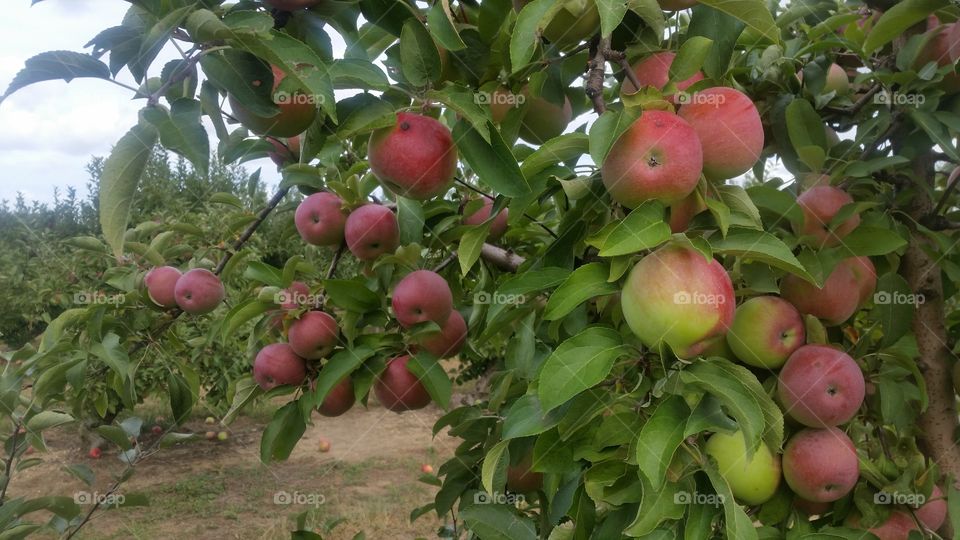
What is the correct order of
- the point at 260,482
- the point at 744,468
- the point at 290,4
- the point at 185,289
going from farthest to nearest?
1. the point at 260,482
2. the point at 185,289
3. the point at 744,468
4. the point at 290,4

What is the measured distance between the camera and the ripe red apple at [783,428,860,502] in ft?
3.45

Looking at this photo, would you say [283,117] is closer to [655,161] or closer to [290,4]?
[290,4]

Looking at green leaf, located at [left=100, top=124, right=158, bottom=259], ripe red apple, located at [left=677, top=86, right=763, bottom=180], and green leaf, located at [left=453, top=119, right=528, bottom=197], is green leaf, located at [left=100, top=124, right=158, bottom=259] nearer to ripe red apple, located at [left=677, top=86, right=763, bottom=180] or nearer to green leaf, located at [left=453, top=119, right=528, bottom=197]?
green leaf, located at [left=453, top=119, right=528, bottom=197]

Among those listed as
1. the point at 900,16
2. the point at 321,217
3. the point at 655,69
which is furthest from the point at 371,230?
the point at 900,16

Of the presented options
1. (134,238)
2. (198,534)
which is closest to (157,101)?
(134,238)

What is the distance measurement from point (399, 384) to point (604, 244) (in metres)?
0.71

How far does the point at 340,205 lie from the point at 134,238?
779 millimetres

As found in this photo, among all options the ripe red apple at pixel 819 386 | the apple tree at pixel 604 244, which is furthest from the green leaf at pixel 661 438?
the ripe red apple at pixel 819 386

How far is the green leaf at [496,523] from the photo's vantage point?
3.74 feet

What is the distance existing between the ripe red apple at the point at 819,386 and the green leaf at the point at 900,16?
1.67ft

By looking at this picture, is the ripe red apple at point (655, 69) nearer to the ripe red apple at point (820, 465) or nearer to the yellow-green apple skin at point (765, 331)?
the yellow-green apple skin at point (765, 331)

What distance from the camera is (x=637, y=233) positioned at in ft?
2.35

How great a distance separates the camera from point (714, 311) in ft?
2.59

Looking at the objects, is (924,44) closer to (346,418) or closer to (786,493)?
(786,493)
